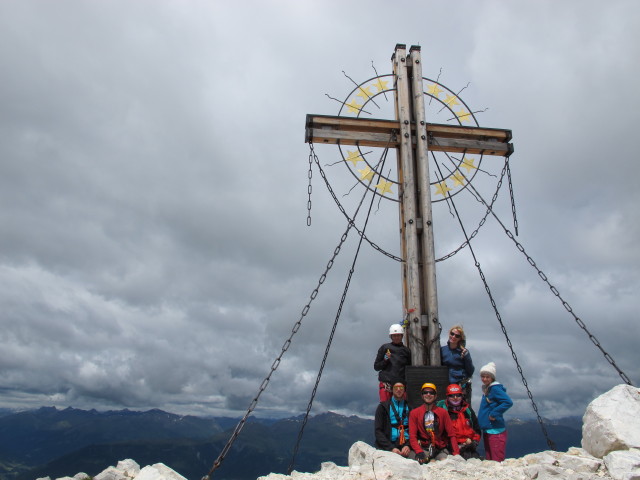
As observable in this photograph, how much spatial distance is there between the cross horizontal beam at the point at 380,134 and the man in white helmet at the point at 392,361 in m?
4.44

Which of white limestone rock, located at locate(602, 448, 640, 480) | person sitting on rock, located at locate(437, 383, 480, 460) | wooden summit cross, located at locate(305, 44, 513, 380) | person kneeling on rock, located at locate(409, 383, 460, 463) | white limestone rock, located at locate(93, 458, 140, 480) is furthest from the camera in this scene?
wooden summit cross, located at locate(305, 44, 513, 380)

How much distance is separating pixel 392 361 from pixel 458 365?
124 cm

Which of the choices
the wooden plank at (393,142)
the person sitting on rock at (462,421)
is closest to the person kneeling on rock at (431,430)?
the person sitting on rock at (462,421)

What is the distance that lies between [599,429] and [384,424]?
10.2 ft

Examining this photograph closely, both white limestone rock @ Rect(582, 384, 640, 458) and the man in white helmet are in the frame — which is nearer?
white limestone rock @ Rect(582, 384, 640, 458)

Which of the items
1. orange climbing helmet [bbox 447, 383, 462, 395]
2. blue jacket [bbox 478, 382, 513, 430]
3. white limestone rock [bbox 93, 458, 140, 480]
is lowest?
white limestone rock [bbox 93, 458, 140, 480]

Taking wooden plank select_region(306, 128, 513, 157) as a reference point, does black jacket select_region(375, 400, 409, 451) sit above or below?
below

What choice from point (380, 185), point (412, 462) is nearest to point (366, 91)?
point (380, 185)

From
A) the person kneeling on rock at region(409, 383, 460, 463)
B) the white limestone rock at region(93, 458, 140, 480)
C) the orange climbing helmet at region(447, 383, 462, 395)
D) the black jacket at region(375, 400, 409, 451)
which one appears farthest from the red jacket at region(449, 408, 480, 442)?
the white limestone rock at region(93, 458, 140, 480)

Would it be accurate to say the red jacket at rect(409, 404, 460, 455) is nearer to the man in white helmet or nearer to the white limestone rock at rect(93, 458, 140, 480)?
the man in white helmet

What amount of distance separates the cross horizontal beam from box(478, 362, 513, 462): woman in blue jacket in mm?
5506

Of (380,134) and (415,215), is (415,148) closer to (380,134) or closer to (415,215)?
(380,134)

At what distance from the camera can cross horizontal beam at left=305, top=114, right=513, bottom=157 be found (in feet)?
37.0

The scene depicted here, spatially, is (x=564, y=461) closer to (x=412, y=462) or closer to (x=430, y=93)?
(x=412, y=462)
